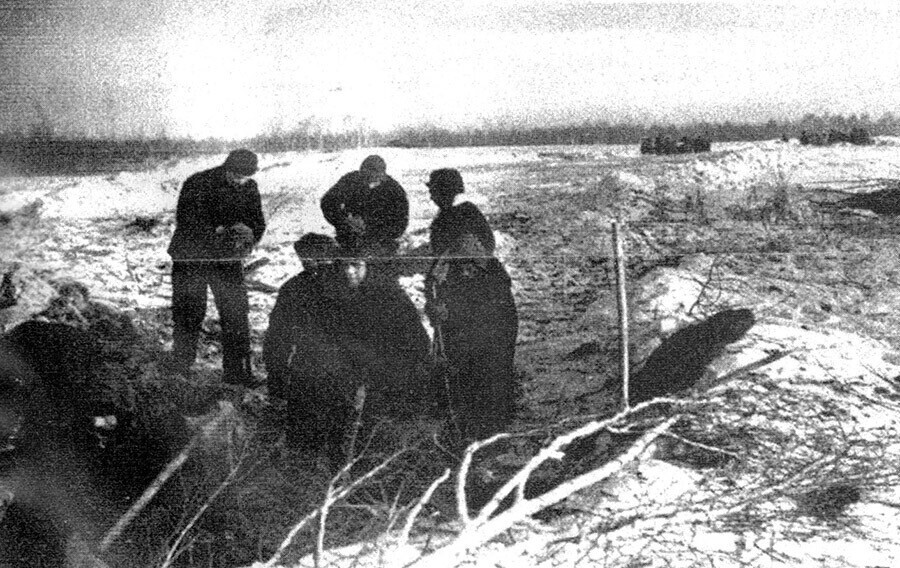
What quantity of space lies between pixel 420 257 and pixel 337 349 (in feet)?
2.12

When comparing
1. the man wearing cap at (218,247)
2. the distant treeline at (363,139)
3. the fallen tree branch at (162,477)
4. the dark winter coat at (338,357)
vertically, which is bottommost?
the fallen tree branch at (162,477)

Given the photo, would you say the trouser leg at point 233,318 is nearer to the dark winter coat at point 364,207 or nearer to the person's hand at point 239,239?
the person's hand at point 239,239

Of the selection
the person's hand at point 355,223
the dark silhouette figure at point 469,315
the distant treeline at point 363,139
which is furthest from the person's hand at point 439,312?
the distant treeline at point 363,139

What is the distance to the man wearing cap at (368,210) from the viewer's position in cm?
468

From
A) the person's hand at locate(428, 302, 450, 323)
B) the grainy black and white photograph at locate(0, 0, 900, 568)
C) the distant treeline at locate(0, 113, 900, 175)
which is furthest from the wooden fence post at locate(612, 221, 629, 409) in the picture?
the person's hand at locate(428, 302, 450, 323)

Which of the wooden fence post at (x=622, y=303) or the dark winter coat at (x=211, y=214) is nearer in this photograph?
the dark winter coat at (x=211, y=214)

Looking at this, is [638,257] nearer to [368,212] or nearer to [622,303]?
[622,303]

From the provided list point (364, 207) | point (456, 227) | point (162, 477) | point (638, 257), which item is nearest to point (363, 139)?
point (364, 207)

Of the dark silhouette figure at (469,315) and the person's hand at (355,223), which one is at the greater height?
the person's hand at (355,223)

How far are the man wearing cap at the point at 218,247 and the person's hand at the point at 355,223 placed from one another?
1.41 feet

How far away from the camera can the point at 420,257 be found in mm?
4738

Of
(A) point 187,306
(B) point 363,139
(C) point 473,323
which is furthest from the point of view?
(C) point 473,323

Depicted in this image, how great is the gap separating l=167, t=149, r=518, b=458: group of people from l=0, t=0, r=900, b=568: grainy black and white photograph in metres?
0.01

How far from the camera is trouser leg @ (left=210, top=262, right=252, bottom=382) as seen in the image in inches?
187
